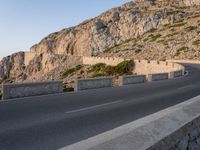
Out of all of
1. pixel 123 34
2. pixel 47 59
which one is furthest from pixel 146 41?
pixel 47 59

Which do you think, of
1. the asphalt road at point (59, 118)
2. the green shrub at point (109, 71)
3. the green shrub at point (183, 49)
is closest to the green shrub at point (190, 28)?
the green shrub at point (183, 49)

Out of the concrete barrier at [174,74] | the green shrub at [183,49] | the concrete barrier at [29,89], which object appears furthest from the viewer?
the green shrub at [183,49]

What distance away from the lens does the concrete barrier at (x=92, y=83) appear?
20308 millimetres

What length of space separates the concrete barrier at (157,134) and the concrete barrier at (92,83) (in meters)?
14.6

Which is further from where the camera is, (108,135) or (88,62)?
(88,62)

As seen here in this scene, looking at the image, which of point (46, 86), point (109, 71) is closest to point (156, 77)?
point (46, 86)

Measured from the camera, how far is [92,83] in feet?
70.8

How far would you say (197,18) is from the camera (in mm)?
102062

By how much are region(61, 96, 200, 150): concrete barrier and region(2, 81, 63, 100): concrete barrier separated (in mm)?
11360

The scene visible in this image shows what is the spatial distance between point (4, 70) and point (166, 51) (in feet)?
251

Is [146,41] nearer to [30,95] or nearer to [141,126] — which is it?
[30,95]

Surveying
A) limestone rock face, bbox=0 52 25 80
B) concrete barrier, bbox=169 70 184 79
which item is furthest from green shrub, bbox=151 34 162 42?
concrete barrier, bbox=169 70 184 79

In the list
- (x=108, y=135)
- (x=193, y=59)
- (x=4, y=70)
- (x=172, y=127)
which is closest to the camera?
(x=108, y=135)

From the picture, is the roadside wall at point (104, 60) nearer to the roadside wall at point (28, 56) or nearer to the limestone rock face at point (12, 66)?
the roadside wall at point (28, 56)
